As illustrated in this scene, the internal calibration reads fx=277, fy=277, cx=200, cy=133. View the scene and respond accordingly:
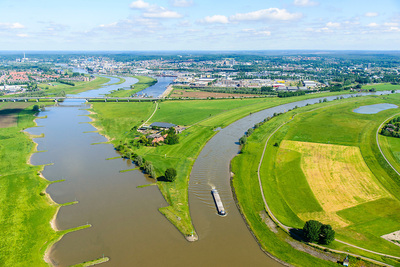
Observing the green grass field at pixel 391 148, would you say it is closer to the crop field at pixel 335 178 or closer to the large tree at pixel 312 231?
the crop field at pixel 335 178

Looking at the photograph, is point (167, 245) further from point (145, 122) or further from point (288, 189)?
point (145, 122)


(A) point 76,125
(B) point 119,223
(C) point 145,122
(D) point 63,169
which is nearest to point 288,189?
(B) point 119,223

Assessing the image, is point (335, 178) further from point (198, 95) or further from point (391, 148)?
point (198, 95)

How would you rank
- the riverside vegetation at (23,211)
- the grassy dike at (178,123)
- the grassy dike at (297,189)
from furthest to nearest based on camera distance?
1. the grassy dike at (178,123)
2. the grassy dike at (297,189)
3. the riverside vegetation at (23,211)

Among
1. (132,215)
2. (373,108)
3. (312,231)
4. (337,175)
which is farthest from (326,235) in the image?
(373,108)

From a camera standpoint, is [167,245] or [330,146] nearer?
[167,245]

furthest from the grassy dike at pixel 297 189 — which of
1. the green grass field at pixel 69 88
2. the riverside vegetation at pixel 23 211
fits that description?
the green grass field at pixel 69 88

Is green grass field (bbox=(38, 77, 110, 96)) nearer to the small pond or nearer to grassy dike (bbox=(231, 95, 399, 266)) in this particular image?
grassy dike (bbox=(231, 95, 399, 266))
